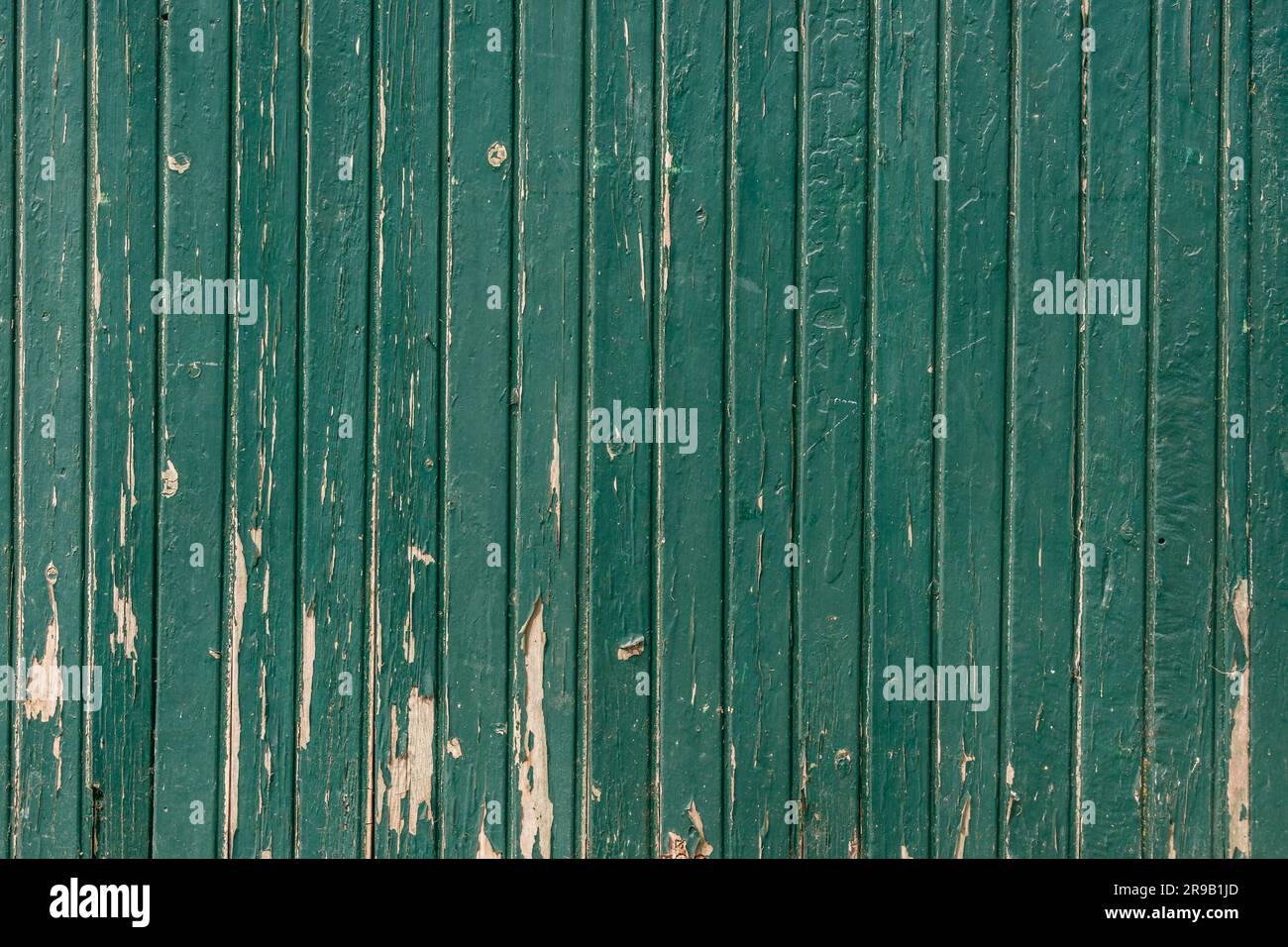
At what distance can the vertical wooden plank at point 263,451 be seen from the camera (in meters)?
2.10

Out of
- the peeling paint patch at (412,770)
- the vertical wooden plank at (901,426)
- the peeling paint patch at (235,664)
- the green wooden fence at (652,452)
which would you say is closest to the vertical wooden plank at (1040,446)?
the green wooden fence at (652,452)

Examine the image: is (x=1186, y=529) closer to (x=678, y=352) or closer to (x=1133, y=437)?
(x=1133, y=437)

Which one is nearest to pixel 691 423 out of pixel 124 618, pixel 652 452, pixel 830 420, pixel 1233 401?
pixel 652 452

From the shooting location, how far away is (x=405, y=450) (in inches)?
82.7

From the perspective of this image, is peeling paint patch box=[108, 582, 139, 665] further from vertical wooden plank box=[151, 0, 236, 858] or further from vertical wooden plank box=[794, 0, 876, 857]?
vertical wooden plank box=[794, 0, 876, 857]

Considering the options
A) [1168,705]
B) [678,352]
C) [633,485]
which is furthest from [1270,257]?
[633,485]

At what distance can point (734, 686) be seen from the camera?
2094 millimetres

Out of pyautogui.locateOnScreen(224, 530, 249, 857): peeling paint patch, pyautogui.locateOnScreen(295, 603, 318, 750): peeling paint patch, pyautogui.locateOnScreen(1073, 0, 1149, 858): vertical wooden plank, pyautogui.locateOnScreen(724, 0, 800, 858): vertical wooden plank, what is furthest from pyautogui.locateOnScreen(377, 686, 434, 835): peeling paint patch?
pyautogui.locateOnScreen(1073, 0, 1149, 858): vertical wooden plank

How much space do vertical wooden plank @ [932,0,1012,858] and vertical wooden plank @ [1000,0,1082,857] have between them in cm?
A: 3

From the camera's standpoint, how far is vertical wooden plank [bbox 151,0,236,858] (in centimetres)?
210

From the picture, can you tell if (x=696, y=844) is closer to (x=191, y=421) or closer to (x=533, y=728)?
(x=533, y=728)

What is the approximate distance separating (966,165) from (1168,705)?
131 cm

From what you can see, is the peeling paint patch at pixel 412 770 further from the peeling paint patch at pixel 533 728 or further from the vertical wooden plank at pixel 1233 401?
the vertical wooden plank at pixel 1233 401

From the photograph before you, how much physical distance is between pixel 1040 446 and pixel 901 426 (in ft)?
1.05
